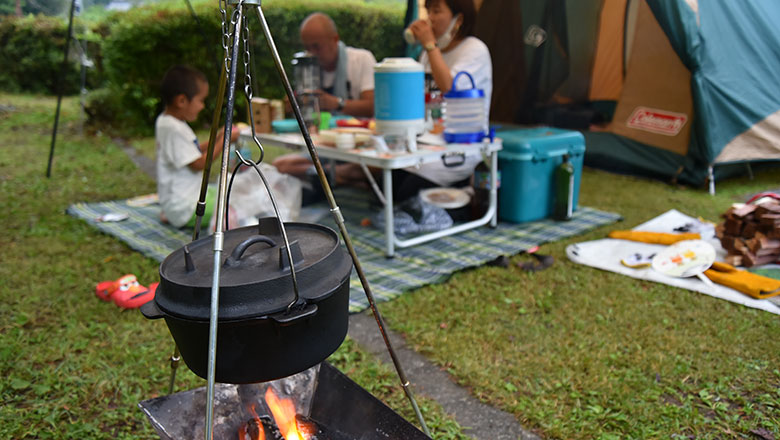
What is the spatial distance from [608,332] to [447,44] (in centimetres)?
262

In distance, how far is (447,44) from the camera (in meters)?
4.31

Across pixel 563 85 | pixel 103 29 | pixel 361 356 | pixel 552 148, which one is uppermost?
pixel 103 29

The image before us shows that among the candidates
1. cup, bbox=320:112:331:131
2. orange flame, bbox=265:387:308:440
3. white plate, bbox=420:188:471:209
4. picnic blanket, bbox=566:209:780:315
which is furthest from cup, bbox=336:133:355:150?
orange flame, bbox=265:387:308:440

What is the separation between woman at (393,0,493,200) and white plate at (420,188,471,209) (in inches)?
2.8

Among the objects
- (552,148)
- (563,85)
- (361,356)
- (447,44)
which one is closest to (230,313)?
(361,356)

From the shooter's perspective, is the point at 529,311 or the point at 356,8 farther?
the point at 356,8

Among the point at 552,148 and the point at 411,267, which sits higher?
the point at 552,148

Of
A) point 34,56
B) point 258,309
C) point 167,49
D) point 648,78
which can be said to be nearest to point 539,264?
point 258,309

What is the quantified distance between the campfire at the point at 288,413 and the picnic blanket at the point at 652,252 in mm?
2075

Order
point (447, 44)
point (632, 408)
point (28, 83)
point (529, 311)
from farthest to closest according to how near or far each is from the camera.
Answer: point (28, 83) < point (447, 44) < point (529, 311) < point (632, 408)

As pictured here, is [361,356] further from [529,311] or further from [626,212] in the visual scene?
[626,212]

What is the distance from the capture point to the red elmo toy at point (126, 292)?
288 centimetres

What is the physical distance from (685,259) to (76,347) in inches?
125

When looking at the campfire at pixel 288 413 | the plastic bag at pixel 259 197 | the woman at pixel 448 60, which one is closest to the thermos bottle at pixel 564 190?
the woman at pixel 448 60
